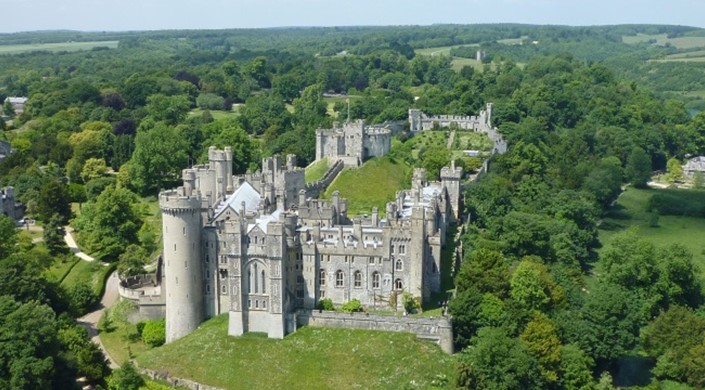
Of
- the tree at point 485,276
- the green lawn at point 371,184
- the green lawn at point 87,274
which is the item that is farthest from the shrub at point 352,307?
the green lawn at point 87,274

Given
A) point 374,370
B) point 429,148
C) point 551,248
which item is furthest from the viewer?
point 429,148

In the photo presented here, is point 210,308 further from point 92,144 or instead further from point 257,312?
point 92,144

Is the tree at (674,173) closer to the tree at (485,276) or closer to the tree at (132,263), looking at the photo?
the tree at (485,276)

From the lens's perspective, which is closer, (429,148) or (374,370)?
(374,370)

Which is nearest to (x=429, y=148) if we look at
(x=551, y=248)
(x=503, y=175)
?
(x=503, y=175)

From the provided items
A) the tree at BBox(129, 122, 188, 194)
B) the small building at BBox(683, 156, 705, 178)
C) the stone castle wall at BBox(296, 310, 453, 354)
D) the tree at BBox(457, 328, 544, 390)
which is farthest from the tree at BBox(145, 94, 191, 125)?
the tree at BBox(457, 328, 544, 390)

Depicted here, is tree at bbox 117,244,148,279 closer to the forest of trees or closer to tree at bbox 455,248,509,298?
the forest of trees

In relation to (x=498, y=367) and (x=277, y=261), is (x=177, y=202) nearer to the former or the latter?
(x=277, y=261)
